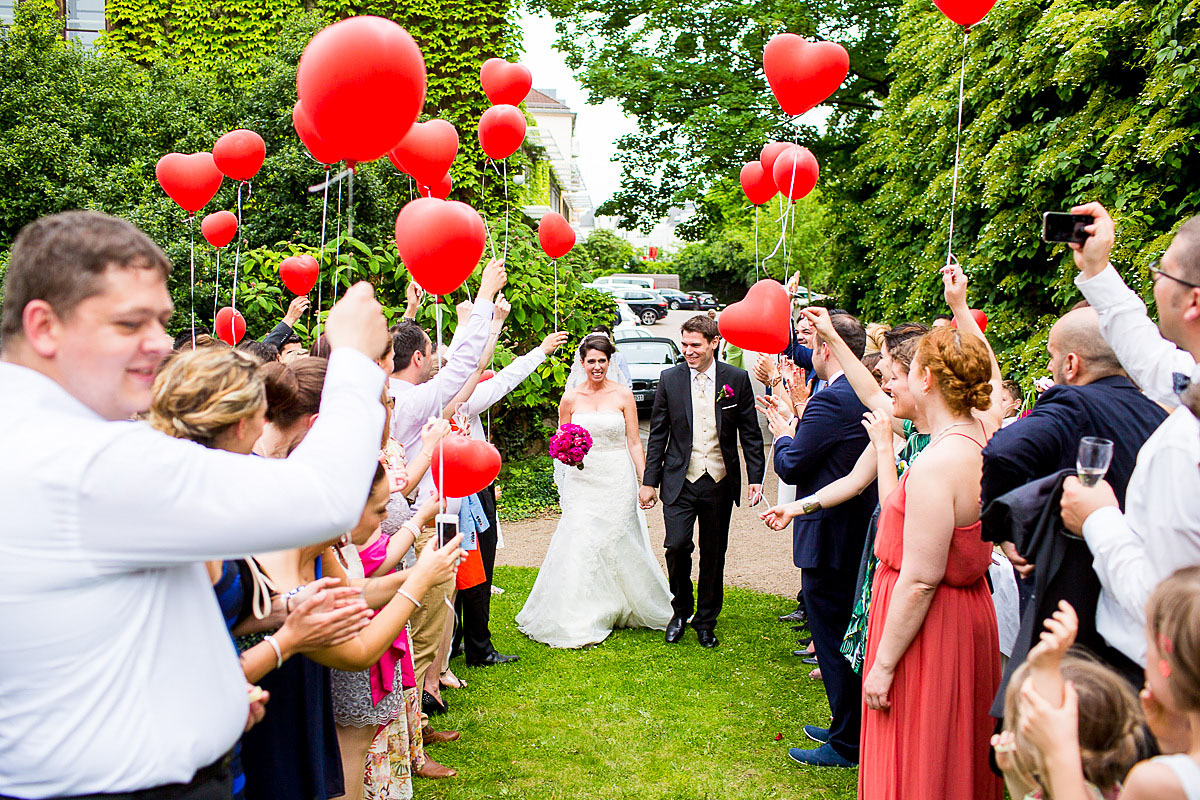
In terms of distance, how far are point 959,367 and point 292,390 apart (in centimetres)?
230

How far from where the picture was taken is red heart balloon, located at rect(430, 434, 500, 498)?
426 centimetres

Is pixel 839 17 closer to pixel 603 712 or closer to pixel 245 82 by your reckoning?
pixel 245 82

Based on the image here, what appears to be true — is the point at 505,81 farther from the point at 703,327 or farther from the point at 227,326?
the point at 227,326

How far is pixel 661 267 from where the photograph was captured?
6662 centimetres

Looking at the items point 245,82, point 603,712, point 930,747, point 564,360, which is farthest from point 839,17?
point 930,747

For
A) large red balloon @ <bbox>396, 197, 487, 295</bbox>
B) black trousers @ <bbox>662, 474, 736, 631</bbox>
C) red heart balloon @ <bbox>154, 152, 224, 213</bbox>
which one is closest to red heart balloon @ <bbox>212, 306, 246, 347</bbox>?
red heart balloon @ <bbox>154, 152, 224, 213</bbox>

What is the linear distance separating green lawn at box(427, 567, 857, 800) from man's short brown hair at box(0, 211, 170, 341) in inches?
142

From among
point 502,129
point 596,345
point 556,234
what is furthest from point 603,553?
point 502,129

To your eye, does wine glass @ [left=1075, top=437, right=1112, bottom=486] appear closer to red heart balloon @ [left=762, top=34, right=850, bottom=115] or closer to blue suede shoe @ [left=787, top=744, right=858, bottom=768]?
blue suede shoe @ [left=787, top=744, right=858, bottom=768]

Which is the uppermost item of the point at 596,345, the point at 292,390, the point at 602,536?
the point at 596,345

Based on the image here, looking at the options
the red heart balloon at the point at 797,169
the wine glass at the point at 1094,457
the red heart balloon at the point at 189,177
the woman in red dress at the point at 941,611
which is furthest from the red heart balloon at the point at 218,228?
the wine glass at the point at 1094,457

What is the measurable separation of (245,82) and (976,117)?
11001 millimetres

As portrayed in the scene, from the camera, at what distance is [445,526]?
3.78 m

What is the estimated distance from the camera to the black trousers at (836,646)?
4809 millimetres
